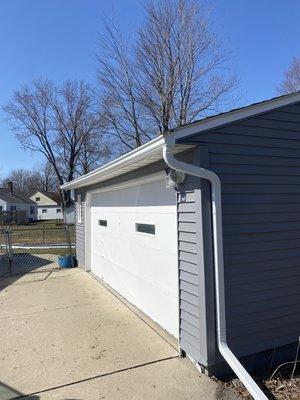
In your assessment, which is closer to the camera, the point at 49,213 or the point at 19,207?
the point at 19,207

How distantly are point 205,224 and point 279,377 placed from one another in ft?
6.34

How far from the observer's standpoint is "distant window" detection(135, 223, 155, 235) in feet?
19.8

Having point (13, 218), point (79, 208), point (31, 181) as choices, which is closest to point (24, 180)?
point (31, 181)

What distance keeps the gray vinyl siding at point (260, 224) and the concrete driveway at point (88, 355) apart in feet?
2.77

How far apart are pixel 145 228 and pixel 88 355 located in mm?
2185

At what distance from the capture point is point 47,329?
235 inches

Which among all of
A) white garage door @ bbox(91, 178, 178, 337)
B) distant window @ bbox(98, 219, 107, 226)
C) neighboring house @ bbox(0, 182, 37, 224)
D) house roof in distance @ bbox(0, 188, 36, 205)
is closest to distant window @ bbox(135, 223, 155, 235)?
white garage door @ bbox(91, 178, 178, 337)

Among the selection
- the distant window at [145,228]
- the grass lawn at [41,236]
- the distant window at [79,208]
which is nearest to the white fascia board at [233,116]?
the distant window at [145,228]

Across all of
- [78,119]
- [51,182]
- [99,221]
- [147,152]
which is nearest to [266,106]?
[147,152]

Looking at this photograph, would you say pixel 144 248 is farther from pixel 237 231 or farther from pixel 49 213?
pixel 49 213

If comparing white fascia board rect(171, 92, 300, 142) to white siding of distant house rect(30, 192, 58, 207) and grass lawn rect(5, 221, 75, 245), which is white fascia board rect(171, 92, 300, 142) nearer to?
grass lawn rect(5, 221, 75, 245)

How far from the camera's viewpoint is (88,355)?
4.96 meters

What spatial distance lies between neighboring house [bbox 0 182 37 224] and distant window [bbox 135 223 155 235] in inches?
1493

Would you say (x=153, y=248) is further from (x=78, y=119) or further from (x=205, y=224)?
(x=78, y=119)
